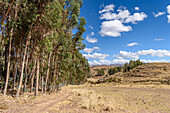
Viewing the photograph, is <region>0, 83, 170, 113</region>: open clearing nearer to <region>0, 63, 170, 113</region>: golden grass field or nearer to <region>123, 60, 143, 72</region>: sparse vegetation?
<region>0, 63, 170, 113</region>: golden grass field

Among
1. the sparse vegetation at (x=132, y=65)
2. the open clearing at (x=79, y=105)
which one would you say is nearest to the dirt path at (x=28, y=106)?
the open clearing at (x=79, y=105)

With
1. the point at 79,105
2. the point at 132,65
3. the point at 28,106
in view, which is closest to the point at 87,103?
the point at 79,105

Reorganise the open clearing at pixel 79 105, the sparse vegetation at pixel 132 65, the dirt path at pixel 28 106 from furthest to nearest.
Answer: the sparse vegetation at pixel 132 65 < the open clearing at pixel 79 105 < the dirt path at pixel 28 106

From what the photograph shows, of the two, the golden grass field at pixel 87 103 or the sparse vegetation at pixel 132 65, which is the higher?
the sparse vegetation at pixel 132 65

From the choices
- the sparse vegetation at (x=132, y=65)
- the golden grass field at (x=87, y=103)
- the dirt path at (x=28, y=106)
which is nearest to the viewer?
the dirt path at (x=28, y=106)

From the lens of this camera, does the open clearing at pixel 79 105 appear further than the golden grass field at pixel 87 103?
No

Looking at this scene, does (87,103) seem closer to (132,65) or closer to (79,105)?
(79,105)

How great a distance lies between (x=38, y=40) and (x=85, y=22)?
9.70 metres

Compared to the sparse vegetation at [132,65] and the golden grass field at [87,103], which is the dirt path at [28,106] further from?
the sparse vegetation at [132,65]

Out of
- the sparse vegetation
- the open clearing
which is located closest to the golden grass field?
the open clearing

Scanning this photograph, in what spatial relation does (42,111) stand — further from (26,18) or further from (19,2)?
(19,2)

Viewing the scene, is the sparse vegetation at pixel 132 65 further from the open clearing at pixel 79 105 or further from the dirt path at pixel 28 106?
the dirt path at pixel 28 106

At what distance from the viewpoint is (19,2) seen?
12742 millimetres

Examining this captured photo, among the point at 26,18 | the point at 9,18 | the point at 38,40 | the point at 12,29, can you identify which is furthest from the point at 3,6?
the point at 38,40
